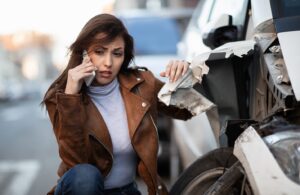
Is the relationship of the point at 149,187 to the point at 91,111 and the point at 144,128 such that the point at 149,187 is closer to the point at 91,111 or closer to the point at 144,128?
the point at 144,128

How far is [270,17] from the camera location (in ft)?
9.56

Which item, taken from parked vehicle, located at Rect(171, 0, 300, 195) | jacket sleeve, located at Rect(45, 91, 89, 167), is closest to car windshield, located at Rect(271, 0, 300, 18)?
parked vehicle, located at Rect(171, 0, 300, 195)

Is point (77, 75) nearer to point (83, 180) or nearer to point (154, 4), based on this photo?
point (83, 180)

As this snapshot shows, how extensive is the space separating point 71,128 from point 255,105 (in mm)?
894

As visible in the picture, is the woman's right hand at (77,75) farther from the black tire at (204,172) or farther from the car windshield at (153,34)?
the car windshield at (153,34)

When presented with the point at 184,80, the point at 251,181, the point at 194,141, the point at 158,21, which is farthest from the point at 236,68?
the point at 158,21

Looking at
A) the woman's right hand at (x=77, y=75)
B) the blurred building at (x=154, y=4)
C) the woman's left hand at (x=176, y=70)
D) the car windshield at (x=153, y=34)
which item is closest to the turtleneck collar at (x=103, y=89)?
the woman's right hand at (x=77, y=75)

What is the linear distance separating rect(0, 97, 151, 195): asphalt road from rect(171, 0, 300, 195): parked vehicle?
6.79 ft

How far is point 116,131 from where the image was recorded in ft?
9.45

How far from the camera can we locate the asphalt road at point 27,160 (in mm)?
6621

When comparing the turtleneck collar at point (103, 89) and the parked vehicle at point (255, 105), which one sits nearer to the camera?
the parked vehicle at point (255, 105)

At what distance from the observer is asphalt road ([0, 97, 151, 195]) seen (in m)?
6.62

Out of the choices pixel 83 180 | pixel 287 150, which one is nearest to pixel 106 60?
pixel 83 180

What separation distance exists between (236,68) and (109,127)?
2.22 feet
